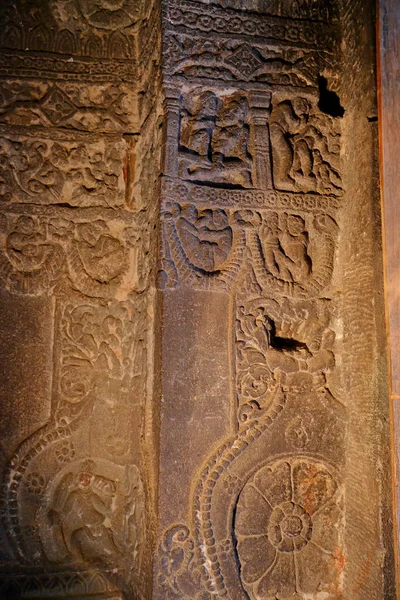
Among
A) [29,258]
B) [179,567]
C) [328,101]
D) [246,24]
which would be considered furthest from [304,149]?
[179,567]

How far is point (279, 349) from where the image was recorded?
2.62 metres

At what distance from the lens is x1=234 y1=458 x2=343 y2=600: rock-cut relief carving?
8.23 feet

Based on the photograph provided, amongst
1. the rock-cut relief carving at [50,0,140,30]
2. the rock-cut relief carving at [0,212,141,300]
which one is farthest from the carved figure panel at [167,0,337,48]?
the rock-cut relief carving at [0,212,141,300]

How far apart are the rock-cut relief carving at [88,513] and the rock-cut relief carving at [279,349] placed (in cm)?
76

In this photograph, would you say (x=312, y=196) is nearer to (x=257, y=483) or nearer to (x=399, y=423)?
(x=399, y=423)

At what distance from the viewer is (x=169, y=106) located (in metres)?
2.66

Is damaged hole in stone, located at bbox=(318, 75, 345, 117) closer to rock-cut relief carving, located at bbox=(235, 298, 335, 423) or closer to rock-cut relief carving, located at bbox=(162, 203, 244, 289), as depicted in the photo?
rock-cut relief carving, located at bbox=(162, 203, 244, 289)

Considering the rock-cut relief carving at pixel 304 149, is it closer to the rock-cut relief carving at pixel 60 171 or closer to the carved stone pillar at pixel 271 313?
the carved stone pillar at pixel 271 313

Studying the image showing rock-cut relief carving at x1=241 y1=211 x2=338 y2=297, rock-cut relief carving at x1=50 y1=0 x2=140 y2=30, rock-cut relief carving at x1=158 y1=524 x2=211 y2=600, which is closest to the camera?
rock-cut relief carving at x1=158 y1=524 x2=211 y2=600

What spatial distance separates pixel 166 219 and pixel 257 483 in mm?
1206

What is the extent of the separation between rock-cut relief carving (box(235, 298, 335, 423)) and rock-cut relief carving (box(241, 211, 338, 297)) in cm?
9

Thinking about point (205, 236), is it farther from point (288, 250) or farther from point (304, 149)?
point (304, 149)

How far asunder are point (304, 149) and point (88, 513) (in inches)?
80.3

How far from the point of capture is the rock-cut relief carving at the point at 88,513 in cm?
284
